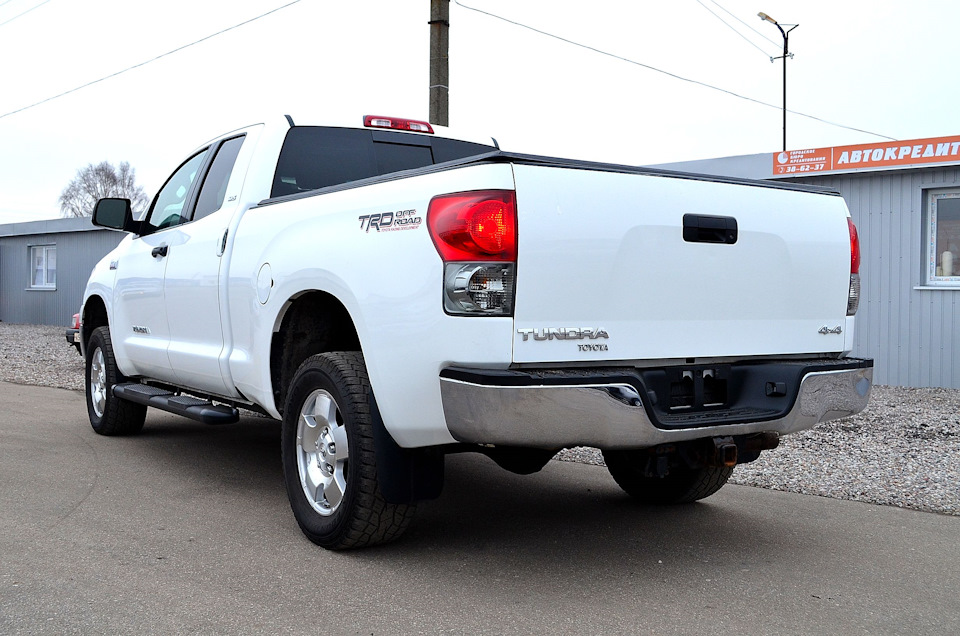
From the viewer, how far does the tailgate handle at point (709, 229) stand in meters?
3.63

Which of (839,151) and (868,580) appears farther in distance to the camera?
(839,151)

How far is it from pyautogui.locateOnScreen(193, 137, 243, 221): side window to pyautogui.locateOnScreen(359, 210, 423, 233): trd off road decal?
1.86m

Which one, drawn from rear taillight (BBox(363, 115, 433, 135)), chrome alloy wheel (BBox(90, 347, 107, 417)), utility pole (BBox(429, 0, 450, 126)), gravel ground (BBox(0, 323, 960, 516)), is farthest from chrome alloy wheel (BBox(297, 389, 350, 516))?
utility pole (BBox(429, 0, 450, 126))

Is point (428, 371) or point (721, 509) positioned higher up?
point (428, 371)

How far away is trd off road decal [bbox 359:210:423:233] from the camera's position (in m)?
3.46

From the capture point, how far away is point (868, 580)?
3805 millimetres

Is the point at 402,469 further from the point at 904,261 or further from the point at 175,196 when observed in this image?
the point at 904,261

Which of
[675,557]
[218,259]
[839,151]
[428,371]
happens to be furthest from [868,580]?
[839,151]

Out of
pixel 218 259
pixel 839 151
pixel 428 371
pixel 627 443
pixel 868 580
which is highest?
pixel 839 151

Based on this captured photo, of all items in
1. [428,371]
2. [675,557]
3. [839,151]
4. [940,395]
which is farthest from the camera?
[839,151]

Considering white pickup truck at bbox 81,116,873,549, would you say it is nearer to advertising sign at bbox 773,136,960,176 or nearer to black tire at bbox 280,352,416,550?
black tire at bbox 280,352,416,550

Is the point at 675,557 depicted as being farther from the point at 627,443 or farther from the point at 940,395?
the point at 940,395

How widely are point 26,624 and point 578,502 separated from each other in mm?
2938

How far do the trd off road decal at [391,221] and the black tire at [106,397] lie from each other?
3713 mm
